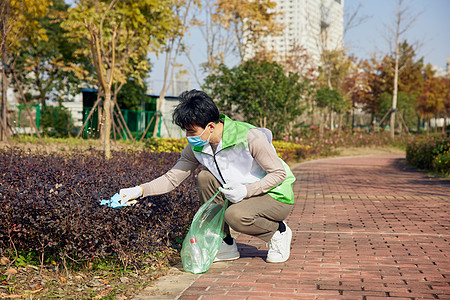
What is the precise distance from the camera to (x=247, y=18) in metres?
24.8

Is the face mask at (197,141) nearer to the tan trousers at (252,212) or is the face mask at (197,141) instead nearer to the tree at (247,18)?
the tan trousers at (252,212)

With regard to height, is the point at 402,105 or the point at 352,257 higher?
the point at 402,105

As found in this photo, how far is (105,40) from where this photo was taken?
502 inches

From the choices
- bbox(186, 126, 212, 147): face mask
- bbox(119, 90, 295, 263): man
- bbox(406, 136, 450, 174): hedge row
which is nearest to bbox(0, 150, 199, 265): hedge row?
bbox(119, 90, 295, 263): man

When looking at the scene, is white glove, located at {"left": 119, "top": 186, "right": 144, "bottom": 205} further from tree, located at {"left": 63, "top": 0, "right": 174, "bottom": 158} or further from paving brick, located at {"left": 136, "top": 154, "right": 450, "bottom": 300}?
tree, located at {"left": 63, "top": 0, "right": 174, "bottom": 158}

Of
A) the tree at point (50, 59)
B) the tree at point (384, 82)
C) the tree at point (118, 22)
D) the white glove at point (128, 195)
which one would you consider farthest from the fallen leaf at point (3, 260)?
the tree at point (384, 82)

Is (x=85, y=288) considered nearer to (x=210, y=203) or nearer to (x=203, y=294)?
(x=203, y=294)

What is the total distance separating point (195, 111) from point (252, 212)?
2.98 feet

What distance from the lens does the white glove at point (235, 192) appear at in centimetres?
367

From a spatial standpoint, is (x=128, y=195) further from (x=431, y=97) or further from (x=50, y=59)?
(x=431, y=97)

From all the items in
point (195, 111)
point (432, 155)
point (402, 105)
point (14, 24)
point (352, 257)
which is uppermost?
point (14, 24)

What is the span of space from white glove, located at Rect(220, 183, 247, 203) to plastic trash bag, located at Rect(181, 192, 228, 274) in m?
0.20

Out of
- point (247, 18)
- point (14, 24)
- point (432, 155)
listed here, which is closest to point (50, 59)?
point (247, 18)

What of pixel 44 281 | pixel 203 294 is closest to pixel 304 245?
pixel 203 294
